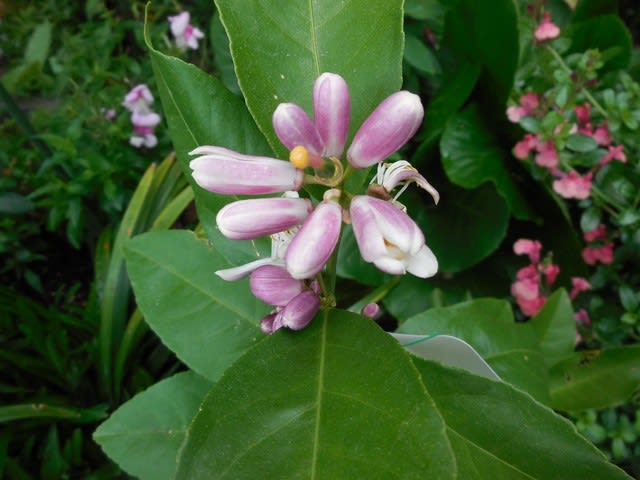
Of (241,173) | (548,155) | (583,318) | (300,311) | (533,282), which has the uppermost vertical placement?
(241,173)

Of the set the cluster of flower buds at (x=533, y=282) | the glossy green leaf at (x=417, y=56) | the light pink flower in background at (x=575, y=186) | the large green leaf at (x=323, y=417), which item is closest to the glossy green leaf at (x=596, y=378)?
the cluster of flower buds at (x=533, y=282)

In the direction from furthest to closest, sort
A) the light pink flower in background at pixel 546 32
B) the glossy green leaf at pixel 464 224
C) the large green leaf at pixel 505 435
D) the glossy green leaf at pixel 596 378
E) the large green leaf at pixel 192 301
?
the glossy green leaf at pixel 464 224
the light pink flower in background at pixel 546 32
the glossy green leaf at pixel 596 378
the large green leaf at pixel 192 301
the large green leaf at pixel 505 435

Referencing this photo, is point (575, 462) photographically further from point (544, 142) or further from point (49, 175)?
point (49, 175)

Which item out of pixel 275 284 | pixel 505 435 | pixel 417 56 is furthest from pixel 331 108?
pixel 417 56

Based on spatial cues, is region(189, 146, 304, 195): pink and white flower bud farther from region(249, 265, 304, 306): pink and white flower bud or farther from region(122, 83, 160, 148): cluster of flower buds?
region(122, 83, 160, 148): cluster of flower buds

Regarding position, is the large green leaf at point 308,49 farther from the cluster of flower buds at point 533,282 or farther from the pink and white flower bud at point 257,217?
the cluster of flower buds at point 533,282

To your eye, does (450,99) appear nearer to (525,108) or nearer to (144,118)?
(525,108)
